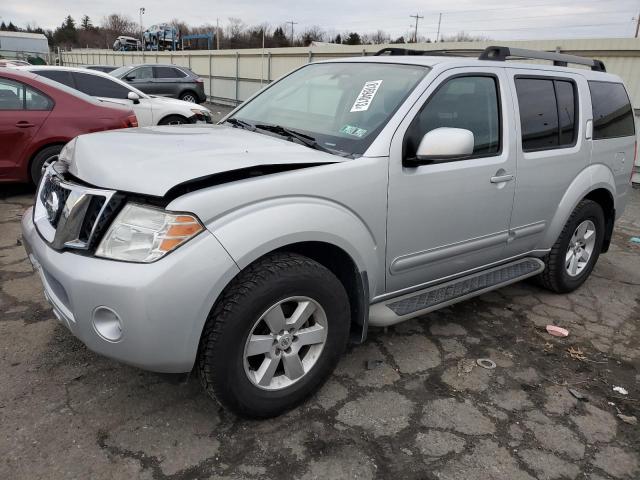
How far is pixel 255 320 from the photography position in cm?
227

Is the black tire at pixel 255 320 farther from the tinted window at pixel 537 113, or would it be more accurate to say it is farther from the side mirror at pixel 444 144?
the tinted window at pixel 537 113

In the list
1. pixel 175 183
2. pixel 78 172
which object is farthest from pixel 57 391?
pixel 175 183

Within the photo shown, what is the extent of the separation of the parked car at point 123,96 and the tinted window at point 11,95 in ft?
8.26

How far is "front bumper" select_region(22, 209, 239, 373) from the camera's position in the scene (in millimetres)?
2008

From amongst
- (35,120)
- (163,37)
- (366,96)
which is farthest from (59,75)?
(163,37)

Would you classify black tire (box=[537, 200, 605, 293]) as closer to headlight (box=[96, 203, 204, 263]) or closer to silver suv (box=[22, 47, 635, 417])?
silver suv (box=[22, 47, 635, 417])

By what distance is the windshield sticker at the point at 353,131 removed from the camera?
9.16ft

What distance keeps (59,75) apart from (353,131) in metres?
7.61

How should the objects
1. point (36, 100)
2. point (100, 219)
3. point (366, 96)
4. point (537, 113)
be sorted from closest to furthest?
point (100, 219)
point (366, 96)
point (537, 113)
point (36, 100)

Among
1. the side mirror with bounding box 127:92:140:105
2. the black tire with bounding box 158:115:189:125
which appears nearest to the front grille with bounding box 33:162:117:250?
the side mirror with bounding box 127:92:140:105

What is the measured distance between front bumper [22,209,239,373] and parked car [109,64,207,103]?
1454 centimetres

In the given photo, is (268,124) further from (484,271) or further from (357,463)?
(357,463)

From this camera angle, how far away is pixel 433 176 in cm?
289

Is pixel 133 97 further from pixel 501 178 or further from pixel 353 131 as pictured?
pixel 501 178
